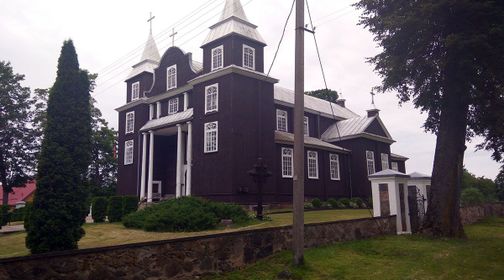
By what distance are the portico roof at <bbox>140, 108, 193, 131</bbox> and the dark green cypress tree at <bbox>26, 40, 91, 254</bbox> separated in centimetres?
1624

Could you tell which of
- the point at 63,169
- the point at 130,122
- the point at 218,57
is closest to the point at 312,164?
the point at 218,57

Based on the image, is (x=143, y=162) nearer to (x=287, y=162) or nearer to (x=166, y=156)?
(x=166, y=156)

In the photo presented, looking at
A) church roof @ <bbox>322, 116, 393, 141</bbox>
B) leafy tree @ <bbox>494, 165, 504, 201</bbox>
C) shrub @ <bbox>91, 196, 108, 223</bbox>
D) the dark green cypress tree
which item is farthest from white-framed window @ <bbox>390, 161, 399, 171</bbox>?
the dark green cypress tree

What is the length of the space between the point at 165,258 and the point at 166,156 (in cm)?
2389

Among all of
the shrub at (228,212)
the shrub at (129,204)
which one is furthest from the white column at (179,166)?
the shrub at (228,212)

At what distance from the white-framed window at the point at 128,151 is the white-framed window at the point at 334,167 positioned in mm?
15397

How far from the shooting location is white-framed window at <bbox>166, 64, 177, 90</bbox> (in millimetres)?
31403

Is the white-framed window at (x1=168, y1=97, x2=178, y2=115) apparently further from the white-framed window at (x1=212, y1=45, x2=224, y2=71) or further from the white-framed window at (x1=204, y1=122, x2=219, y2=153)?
the white-framed window at (x1=204, y1=122, x2=219, y2=153)

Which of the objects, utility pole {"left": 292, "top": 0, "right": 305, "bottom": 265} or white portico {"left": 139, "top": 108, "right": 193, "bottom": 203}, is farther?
white portico {"left": 139, "top": 108, "right": 193, "bottom": 203}

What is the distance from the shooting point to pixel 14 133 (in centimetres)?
3750

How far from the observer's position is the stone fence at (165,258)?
759cm

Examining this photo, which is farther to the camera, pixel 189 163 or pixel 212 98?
pixel 189 163

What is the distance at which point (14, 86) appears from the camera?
124 ft

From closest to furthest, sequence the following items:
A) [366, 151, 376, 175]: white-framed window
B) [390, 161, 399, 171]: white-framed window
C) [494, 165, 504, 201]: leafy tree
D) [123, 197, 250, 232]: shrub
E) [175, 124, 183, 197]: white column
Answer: [123, 197, 250, 232]: shrub < [175, 124, 183, 197]: white column < [366, 151, 376, 175]: white-framed window < [390, 161, 399, 171]: white-framed window < [494, 165, 504, 201]: leafy tree
